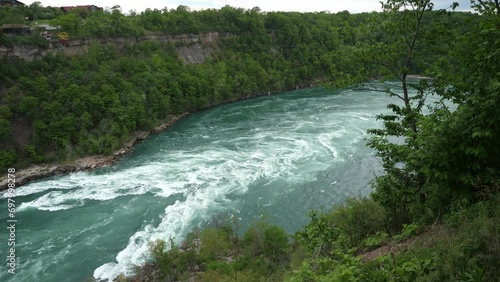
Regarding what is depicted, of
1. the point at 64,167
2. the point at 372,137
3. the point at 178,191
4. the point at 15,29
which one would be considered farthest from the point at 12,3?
the point at 372,137

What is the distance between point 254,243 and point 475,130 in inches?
438

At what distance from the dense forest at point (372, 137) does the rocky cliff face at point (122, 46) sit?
0.89 metres

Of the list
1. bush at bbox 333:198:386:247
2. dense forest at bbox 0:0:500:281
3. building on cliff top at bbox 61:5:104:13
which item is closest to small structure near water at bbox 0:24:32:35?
dense forest at bbox 0:0:500:281

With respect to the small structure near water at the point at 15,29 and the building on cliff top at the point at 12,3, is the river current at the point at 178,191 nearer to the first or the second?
the small structure near water at the point at 15,29

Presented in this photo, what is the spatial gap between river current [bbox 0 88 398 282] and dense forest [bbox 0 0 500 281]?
1.93 m

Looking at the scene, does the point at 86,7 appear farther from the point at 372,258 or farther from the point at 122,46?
the point at 372,258

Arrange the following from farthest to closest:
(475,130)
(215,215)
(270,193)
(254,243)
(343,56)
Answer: (270,193) < (215,215) < (254,243) < (343,56) < (475,130)

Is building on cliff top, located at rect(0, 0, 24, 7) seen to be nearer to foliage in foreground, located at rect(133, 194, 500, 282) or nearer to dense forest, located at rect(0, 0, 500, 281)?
dense forest, located at rect(0, 0, 500, 281)

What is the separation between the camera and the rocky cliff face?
32312 millimetres

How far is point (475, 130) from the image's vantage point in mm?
4699

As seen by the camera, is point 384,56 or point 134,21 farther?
point 134,21

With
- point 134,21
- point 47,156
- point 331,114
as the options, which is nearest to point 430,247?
point 47,156

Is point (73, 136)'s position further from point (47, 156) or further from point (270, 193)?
point (270, 193)

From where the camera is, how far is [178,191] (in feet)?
68.3
